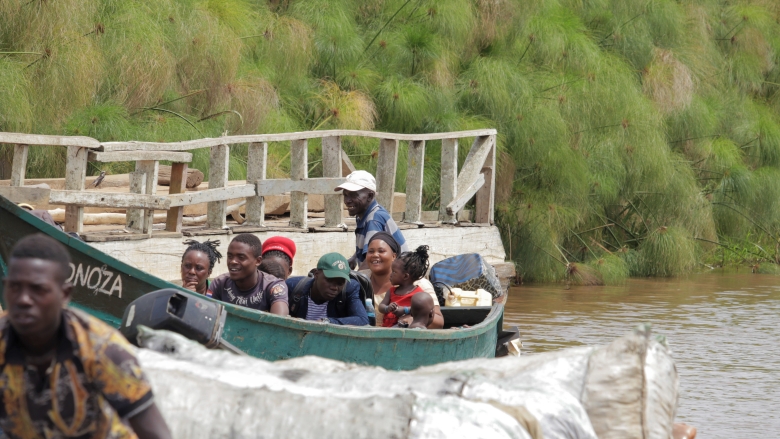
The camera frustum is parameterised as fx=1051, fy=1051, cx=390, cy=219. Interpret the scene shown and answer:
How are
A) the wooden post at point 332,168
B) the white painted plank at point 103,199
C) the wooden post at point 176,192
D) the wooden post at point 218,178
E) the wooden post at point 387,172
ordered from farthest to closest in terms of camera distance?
the wooden post at point 387,172 → the wooden post at point 332,168 → the wooden post at point 218,178 → the wooden post at point 176,192 → the white painted plank at point 103,199

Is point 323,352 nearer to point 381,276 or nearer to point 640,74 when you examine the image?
point 381,276

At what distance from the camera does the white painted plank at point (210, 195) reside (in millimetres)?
6605

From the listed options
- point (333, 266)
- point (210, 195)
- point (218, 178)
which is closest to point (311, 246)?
point (218, 178)

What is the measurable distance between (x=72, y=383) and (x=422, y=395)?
886mm

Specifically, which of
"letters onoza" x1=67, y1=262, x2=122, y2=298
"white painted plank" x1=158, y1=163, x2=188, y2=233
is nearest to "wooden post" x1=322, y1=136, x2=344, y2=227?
"white painted plank" x1=158, y1=163, x2=188, y2=233

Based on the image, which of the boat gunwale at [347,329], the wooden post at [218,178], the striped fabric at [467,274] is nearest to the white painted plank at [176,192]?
the wooden post at [218,178]

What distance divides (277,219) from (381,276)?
12.8 ft

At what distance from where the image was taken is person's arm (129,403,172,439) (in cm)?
204

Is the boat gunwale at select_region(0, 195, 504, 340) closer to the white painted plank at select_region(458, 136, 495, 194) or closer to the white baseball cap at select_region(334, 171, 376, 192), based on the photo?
the white baseball cap at select_region(334, 171, 376, 192)

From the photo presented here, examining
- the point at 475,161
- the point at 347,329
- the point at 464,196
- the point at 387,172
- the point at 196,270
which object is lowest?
the point at 347,329

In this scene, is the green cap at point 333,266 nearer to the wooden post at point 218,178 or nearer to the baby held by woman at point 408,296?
the baby held by woman at point 408,296

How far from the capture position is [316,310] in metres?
5.12

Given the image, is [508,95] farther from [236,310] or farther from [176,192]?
[236,310]

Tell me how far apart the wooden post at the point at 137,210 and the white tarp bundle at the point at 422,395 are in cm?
358
